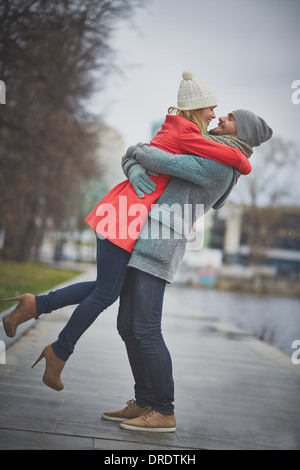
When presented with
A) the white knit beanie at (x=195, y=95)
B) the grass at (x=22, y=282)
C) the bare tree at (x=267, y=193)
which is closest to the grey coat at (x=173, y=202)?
the white knit beanie at (x=195, y=95)

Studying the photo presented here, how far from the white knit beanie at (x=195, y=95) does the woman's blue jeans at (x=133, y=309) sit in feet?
2.80

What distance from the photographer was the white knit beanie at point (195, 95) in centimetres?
295

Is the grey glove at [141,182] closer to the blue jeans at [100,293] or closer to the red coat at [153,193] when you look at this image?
the red coat at [153,193]

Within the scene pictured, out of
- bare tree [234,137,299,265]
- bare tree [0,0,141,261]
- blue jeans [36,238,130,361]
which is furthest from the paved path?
bare tree [234,137,299,265]

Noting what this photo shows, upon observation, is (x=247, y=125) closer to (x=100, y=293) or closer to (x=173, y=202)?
(x=173, y=202)

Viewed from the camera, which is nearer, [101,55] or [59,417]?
[59,417]

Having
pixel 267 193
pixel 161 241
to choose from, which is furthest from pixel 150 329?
pixel 267 193

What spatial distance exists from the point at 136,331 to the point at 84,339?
12.5 ft

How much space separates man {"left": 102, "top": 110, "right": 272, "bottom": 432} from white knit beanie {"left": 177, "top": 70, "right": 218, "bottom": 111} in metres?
0.18

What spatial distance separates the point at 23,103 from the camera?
43.6ft

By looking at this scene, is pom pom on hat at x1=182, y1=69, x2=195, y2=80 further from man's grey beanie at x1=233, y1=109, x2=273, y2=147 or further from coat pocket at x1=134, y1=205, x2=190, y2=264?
coat pocket at x1=134, y1=205, x2=190, y2=264
